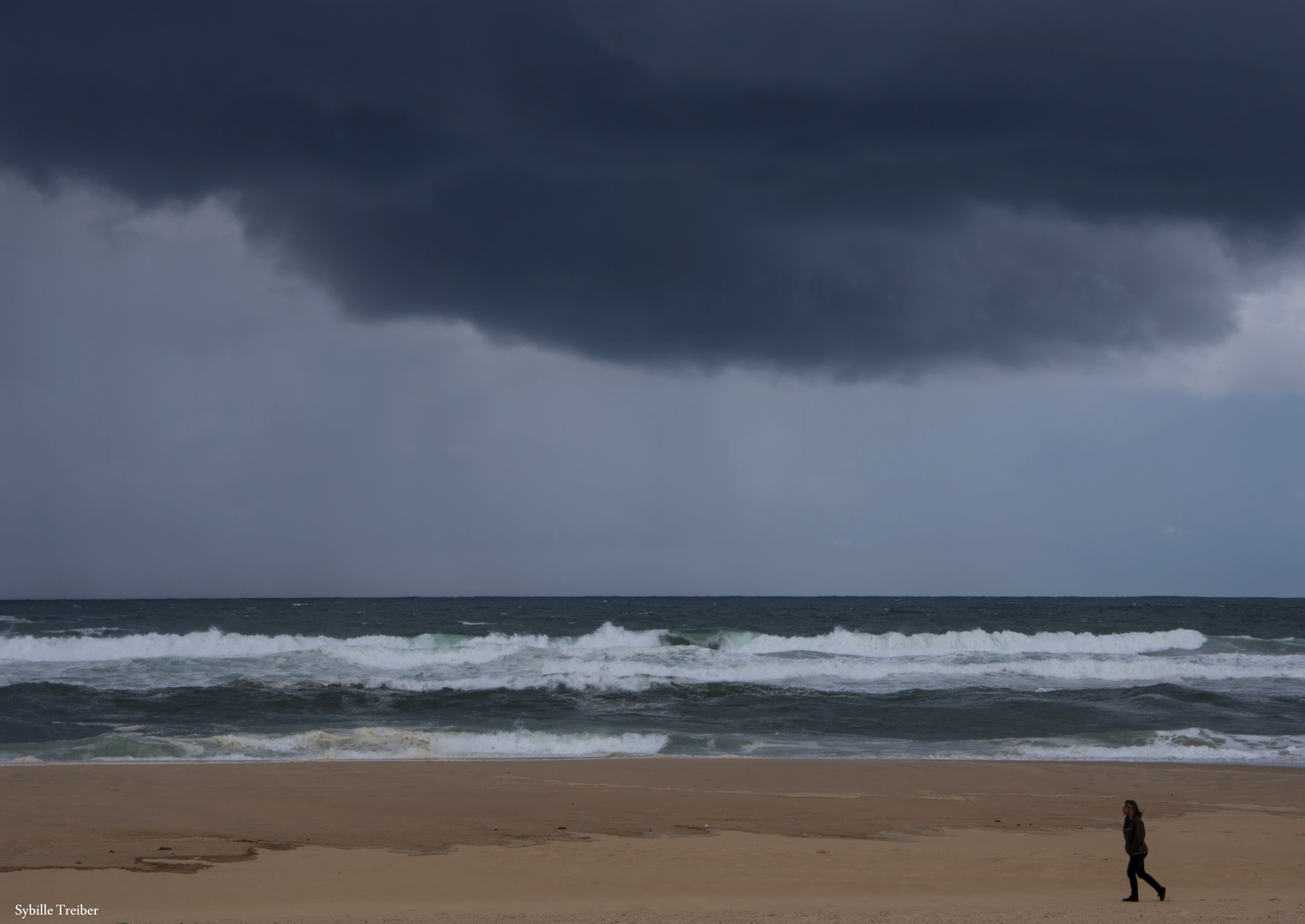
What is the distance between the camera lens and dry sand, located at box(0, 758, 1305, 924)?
25.0 feet

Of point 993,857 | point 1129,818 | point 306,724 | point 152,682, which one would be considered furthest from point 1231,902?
point 152,682

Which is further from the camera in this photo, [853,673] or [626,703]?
[853,673]

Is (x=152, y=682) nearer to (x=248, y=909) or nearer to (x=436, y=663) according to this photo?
(x=436, y=663)

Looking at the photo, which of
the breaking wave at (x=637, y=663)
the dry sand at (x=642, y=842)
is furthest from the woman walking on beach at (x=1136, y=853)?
the breaking wave at (x=637, y=663)

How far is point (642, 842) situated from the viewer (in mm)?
9820

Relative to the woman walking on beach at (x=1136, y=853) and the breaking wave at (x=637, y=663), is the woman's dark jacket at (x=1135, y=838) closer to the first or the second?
the woman walking on beach at (x=1136, y=853)

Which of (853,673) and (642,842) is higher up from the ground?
(642,842)

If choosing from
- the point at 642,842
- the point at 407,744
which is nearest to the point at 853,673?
the point at 407,744

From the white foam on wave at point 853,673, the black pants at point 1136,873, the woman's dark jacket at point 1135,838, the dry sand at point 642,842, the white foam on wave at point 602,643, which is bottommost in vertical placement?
the white foam on wave at point 602,643

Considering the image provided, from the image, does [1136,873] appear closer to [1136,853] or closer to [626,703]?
[1136,853]

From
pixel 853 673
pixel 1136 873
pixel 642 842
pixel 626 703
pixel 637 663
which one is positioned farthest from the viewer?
pixel 637 663

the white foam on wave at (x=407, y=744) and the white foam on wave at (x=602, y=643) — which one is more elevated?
the white foam on wave at (x=407, y=744)

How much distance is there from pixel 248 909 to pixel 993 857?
7061mm

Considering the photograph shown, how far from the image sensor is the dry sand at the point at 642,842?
7.61m
